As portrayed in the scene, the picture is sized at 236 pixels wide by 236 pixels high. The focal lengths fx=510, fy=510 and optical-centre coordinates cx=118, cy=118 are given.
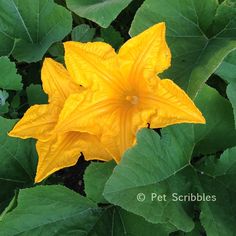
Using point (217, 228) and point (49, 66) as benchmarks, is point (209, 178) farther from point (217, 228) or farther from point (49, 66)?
point (49, 66)

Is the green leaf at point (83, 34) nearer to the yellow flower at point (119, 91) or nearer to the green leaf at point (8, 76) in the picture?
the green leaf at point (8, 76)

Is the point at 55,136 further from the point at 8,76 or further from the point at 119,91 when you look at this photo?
the point at 8,76

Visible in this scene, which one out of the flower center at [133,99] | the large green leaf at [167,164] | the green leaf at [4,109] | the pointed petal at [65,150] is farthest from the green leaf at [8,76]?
the large green leaf at [167,164]

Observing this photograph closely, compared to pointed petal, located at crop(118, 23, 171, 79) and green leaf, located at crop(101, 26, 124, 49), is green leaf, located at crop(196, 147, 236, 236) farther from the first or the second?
green leaf, located at crop(101, 26, 124, 49)

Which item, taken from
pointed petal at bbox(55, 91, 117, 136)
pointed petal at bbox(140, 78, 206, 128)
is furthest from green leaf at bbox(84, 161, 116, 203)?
pointed petal at bbox(140, 78, 206, 128)

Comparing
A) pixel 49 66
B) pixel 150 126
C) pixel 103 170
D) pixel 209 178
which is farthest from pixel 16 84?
pixel 209 178

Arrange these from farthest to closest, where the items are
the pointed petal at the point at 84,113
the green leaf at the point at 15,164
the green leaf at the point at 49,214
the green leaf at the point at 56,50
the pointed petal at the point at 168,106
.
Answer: the green leaf at the point at 56,50
the green leaf at the point at 15,164
the green leaf at the point at 49,214
the pointed petal at the point at 84,113
the pointed petal at the point at 168,106
